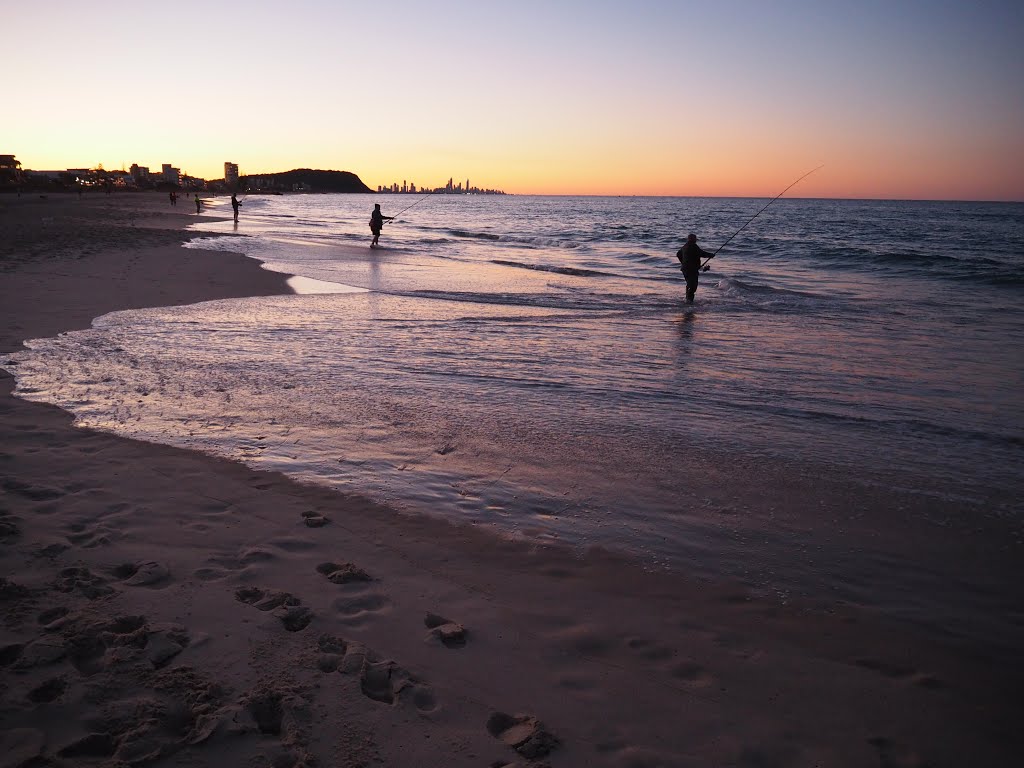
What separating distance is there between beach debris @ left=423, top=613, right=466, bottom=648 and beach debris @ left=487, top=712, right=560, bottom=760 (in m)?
0.51

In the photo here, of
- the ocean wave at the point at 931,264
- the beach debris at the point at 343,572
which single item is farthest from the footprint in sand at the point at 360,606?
the ocean wave at the point at 931,264

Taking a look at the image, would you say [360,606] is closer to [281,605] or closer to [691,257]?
[281,605]

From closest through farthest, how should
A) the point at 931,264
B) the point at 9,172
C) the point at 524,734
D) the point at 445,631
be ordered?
1. the point at 524,734
2. the point at 445,631
3. the point at 931,264
4. the point at 9,172

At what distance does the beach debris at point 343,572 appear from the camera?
3550 millimetres

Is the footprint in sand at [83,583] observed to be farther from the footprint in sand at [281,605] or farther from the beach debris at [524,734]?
the beach debris at [524,734]

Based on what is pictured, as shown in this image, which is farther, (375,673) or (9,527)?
(9,527)

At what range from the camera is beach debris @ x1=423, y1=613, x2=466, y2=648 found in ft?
10.1

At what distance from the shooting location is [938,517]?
4.78m

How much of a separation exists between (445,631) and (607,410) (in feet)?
14.4

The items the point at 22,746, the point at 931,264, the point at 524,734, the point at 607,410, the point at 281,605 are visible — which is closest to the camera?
the point at 22,746

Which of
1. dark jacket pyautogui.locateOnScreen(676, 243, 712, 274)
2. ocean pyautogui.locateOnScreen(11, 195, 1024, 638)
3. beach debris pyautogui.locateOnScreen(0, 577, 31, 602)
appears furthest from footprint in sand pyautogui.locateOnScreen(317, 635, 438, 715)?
dark jacket pyautogui.locateOnScreen(676, 243, 712, 274)

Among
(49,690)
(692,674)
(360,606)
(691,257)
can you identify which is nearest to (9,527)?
(49,690)

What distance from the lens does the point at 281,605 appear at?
128 inches

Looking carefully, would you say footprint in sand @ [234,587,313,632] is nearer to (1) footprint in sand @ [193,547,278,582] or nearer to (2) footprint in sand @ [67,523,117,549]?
(1) footprint in sand @ [193,547,278,582]
